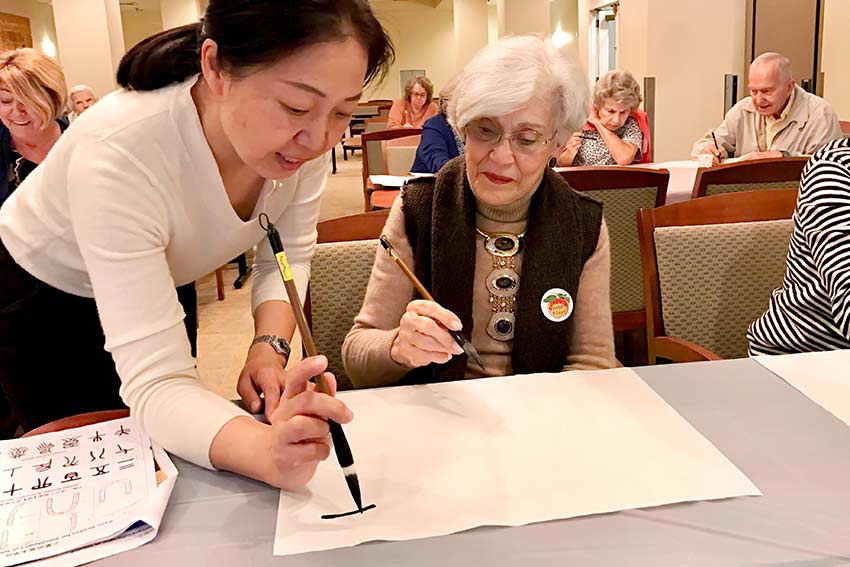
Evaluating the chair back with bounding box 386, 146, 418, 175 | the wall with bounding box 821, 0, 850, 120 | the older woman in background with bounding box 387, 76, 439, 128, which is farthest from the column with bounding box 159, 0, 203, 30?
the wall with bounding box 821, 0, 850, 120

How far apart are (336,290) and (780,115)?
345 centimetres

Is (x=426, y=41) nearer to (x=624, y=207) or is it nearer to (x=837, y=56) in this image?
(x=837, y=56)

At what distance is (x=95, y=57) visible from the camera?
899 centimetres

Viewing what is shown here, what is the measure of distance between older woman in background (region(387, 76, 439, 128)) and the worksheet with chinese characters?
6327mm

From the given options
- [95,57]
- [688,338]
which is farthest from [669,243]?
[95,57]

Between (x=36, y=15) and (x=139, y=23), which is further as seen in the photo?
(x=139, y=23)

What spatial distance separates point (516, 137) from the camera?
1444 millimetres

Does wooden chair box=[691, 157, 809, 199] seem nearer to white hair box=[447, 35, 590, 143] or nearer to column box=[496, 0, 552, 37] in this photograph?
white hair box=[447, 35, 590, 143]

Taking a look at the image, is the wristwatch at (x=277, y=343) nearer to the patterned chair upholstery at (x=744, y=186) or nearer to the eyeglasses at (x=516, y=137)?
the eyeglasses at (x=516, y=137)

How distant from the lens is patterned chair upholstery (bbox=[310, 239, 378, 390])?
63.1 inches

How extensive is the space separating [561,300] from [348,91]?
2.11ft

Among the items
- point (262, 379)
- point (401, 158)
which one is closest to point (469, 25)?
point (401, 158)

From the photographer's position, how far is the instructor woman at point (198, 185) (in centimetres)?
91

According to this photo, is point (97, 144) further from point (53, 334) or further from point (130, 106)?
point (53, 334)
